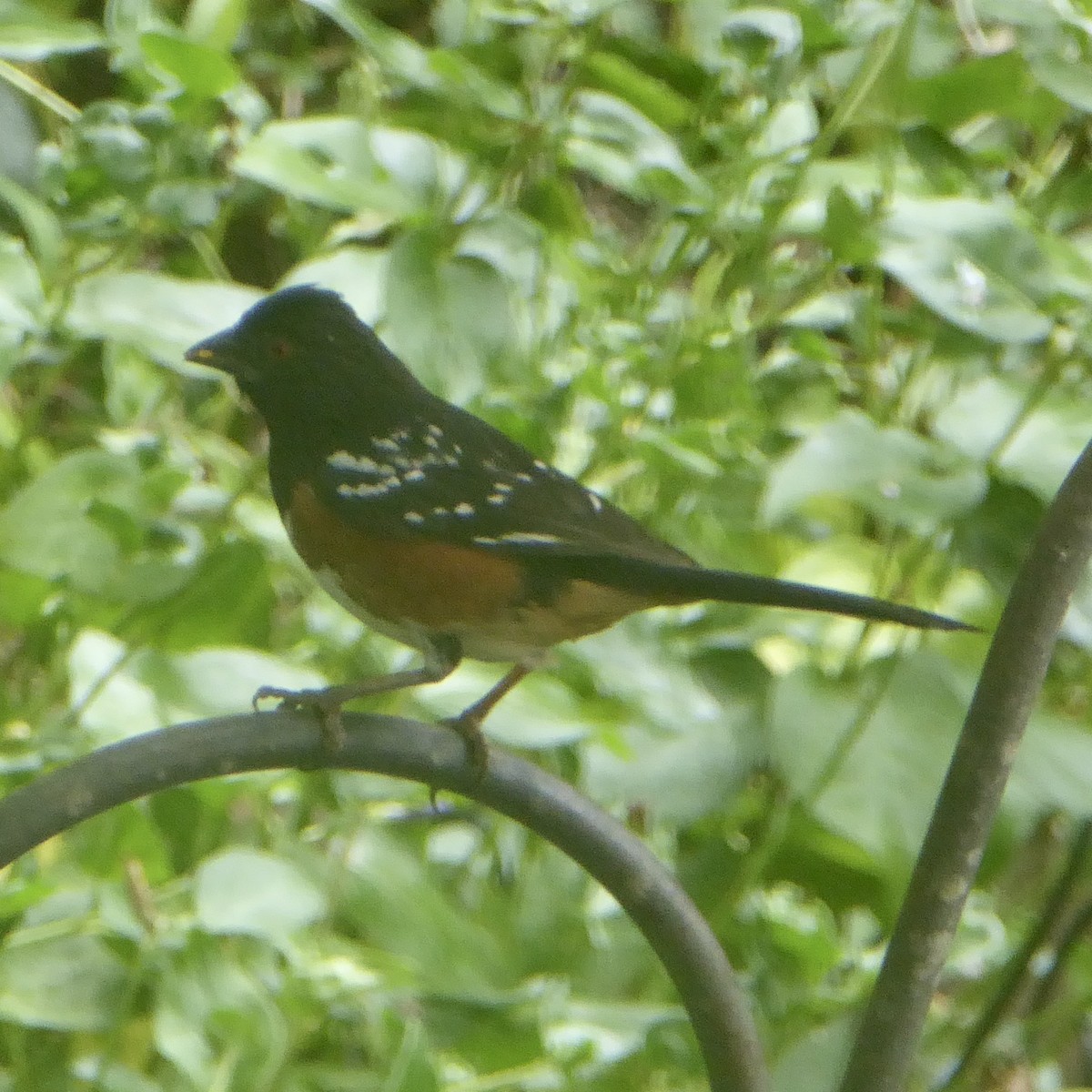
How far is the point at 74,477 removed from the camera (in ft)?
4.41

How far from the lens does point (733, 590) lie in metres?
1.11

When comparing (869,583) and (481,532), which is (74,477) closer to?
(481,532)

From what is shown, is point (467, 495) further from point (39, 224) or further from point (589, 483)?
point (39, 224)

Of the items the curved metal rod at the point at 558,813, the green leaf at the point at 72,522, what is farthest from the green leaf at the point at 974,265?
the green leaf at the point at 72,522

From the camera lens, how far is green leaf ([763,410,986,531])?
1.33 meters

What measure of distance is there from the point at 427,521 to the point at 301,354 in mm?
202

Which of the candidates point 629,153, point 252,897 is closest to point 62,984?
point 252,897

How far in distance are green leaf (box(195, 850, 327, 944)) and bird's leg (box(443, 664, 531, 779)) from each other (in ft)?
0.53

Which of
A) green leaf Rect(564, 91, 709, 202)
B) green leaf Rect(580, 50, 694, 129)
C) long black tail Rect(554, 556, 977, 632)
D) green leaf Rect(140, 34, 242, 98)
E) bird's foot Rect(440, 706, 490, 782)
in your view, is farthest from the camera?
green leaf Rect(580, 50, 694, 129)

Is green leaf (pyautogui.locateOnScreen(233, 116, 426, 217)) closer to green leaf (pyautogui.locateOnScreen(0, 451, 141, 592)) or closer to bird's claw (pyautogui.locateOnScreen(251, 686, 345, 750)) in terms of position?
green leaf (pyautogui.locateOnScreen(0, 451, 141, 592))

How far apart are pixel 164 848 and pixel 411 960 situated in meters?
0.23

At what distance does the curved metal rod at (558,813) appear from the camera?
1010mm

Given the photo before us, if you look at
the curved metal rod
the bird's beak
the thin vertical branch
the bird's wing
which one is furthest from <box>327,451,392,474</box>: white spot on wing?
Answer: the thin vertical branch

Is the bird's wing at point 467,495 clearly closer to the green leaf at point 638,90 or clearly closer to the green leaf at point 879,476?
the green leaf at point 879,476
